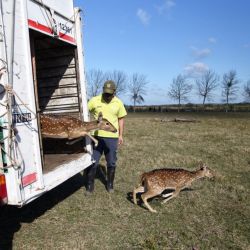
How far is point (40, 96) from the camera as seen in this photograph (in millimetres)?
7434

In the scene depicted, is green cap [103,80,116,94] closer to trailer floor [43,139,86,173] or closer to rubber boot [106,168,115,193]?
trailer floor [43,139,86,173]

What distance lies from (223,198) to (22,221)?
3.85m

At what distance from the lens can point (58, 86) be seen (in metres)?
7.12

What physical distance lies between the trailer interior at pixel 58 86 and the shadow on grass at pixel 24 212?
31.9 inches

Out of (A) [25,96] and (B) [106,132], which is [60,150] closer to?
(B) [106,132]

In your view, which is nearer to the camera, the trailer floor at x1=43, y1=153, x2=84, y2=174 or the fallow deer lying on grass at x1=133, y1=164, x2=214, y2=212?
the trailer floor at x1=43, y1=153, x2=84, y2=174

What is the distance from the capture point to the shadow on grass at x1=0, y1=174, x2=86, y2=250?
519cm

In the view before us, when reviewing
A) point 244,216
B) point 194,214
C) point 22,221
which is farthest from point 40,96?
point 244,216

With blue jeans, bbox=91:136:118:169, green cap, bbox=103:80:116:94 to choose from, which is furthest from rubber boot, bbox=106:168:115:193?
green cap, bbox=103:80:116:94

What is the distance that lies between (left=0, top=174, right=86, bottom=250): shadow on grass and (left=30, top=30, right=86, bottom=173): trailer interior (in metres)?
0.81

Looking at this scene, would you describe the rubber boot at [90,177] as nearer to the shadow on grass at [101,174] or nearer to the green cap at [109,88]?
the shadow on grass at [101,174]

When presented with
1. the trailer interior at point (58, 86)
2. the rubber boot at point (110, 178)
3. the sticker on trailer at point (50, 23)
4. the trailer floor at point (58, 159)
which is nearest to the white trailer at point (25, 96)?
the sticker on trailer at point (50, 23)

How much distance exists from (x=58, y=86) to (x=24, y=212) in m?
2.62

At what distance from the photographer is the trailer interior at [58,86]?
263 inches
